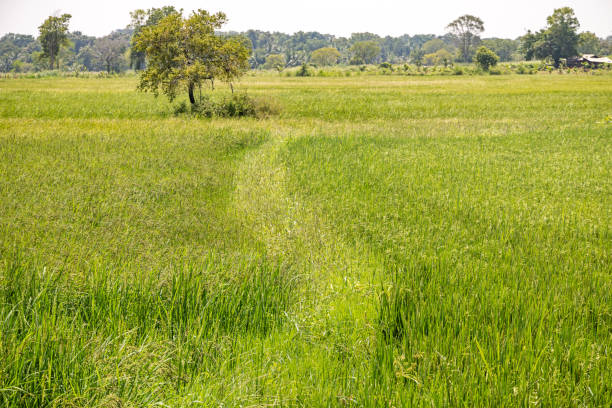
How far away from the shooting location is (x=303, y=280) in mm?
5176

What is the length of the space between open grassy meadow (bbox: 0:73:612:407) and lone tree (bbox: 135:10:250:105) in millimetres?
10375

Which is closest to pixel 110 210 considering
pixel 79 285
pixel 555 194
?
pixel 79 285

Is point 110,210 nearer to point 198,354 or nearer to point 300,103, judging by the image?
point 198,354

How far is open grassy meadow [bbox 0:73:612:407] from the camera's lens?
3221mm

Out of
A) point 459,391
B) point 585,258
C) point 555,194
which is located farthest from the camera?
point 555,194

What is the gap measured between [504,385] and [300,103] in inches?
1046

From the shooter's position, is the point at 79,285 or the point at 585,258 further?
the point at 585,258

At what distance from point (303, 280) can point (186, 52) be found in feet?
65.6

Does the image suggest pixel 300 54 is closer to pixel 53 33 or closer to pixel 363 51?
pixel 363 51

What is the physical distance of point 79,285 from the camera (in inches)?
177

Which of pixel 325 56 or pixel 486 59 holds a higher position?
pixel 325 56

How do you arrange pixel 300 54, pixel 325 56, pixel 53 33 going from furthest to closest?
pixel 300 54 < pixel 325 56 < pixel 53 33

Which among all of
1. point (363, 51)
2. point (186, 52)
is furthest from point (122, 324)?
point (363, 51)

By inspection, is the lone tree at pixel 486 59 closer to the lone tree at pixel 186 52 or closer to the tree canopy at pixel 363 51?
the lone tree at pixel 186 52
